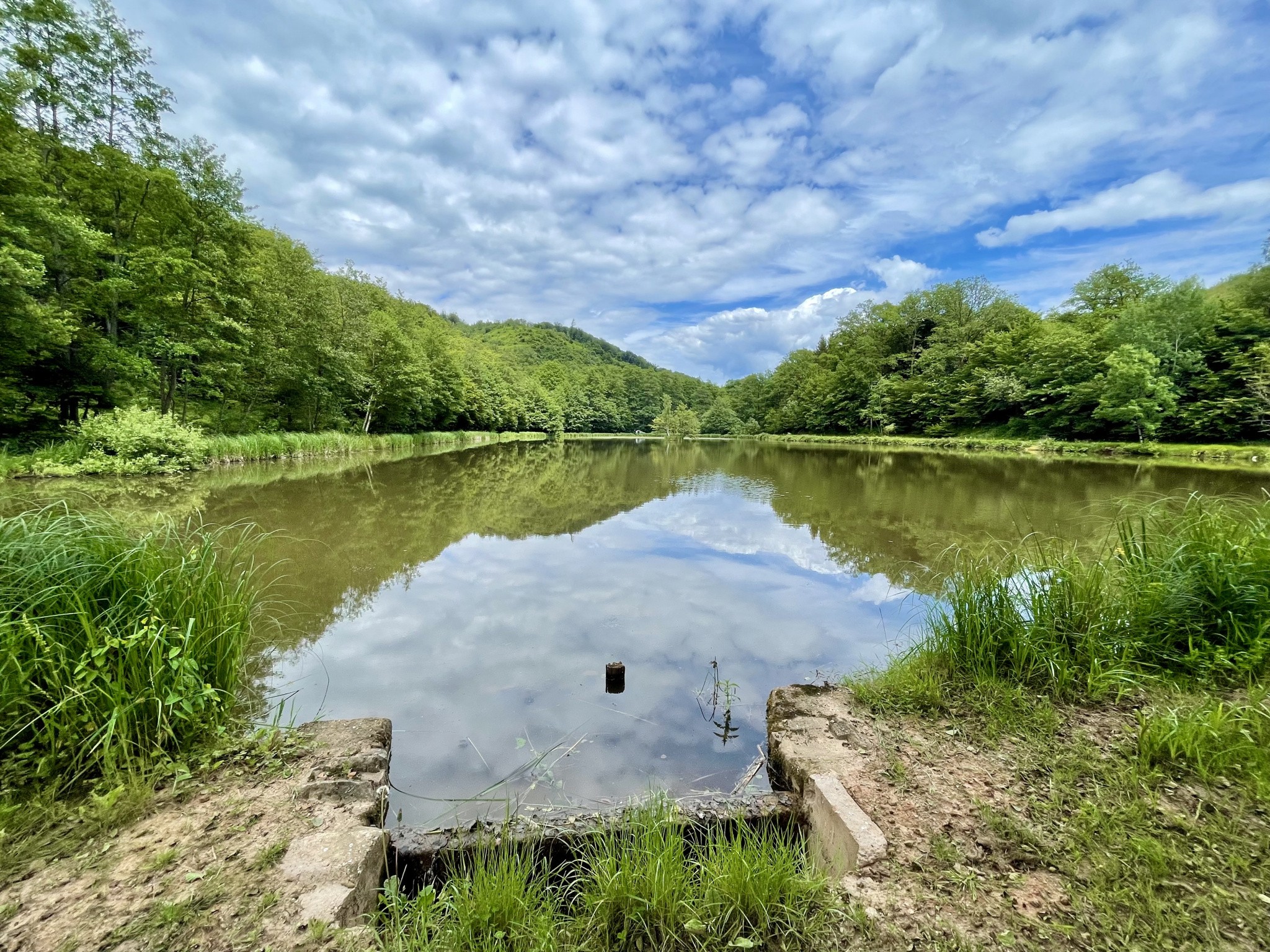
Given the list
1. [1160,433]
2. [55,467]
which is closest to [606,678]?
[55,467]

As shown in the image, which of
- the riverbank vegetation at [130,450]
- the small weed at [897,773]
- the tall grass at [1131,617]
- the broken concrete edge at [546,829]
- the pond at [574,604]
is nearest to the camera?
the broken concrete edge at [546,829]

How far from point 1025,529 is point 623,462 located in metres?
18.6

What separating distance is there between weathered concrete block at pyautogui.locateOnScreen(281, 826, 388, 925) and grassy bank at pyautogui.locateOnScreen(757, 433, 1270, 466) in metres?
30.4

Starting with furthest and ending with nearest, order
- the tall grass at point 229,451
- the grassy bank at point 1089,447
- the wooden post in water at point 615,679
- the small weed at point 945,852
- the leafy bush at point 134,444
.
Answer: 1. the grassy bank at point 1089,447
2. the leafy bush at point 134,444
3. the tall grass at point 229,451
4. the wooden post in water at point 615,679
5. the small weed at point 945,852

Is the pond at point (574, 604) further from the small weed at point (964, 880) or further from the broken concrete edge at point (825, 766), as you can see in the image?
the small weed at point (964, 880)

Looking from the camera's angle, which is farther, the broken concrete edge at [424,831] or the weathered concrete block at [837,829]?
the weathered concrete block at [837,829]

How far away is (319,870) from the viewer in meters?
1.72

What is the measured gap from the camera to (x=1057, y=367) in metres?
31.9

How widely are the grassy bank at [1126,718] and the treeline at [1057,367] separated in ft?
95.7

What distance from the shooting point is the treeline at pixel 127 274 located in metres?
11.0

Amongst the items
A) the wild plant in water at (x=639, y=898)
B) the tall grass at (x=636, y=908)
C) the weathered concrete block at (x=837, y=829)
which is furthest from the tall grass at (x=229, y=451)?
the weathered concrete block at (x=837, y=829)

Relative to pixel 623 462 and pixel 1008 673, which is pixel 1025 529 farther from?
pixel 623 462

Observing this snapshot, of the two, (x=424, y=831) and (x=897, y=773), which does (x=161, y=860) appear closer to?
(x=424, y=831)

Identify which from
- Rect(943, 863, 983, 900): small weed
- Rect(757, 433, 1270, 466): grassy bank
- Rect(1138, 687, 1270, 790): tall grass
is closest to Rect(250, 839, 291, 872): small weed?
Rect(943, 863, 983, 900): small weed
